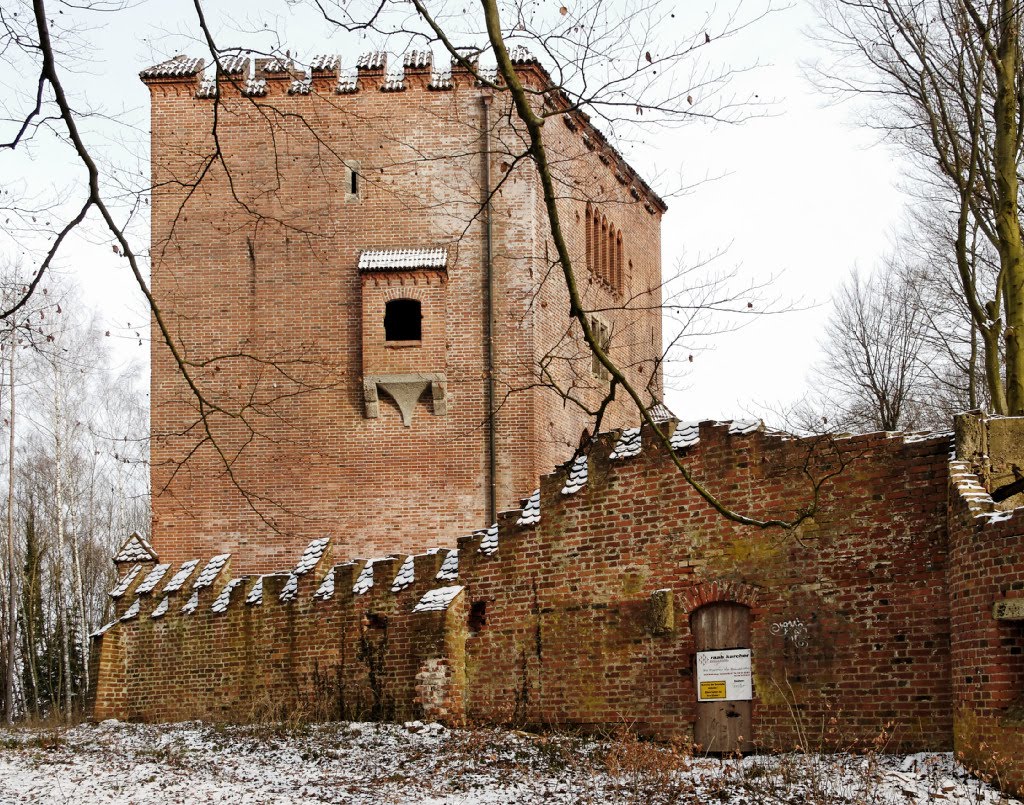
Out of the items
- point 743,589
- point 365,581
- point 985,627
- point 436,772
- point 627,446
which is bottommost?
point 436,772

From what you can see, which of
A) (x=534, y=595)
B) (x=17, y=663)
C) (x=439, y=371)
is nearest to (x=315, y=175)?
(x=439, y=371)

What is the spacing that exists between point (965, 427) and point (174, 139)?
17.4 meters

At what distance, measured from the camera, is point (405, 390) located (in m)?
23.7

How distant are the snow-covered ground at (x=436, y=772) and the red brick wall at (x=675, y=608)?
24.8 inches

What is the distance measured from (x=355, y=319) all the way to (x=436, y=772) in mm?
12448

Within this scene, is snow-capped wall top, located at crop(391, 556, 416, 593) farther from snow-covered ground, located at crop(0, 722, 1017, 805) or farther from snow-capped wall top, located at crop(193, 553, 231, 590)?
snow-capped wall top, located at crop(193, 553, 231, 590)

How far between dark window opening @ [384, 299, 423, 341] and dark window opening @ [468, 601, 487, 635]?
31.1 ft

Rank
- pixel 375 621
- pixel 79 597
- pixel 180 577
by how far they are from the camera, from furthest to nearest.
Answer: pixel 79 597, pixel 180 577, pixel 375 621

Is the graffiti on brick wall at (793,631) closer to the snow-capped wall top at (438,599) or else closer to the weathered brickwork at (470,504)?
the weathered brickwork at (470,504)

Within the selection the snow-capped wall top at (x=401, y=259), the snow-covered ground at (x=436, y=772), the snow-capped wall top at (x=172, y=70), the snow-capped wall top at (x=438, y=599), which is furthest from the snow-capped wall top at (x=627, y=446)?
the snow-capped wall top at (x=172, y=70)

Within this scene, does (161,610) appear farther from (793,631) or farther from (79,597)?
(79,597)

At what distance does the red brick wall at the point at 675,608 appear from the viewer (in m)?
12.4

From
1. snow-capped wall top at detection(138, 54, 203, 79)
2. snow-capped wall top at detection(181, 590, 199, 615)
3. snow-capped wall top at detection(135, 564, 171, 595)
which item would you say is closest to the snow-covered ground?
snow-capped wall top at detection(181, 590, 199, 615)

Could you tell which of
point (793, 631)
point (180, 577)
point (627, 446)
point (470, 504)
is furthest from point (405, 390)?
point (793, 631)
